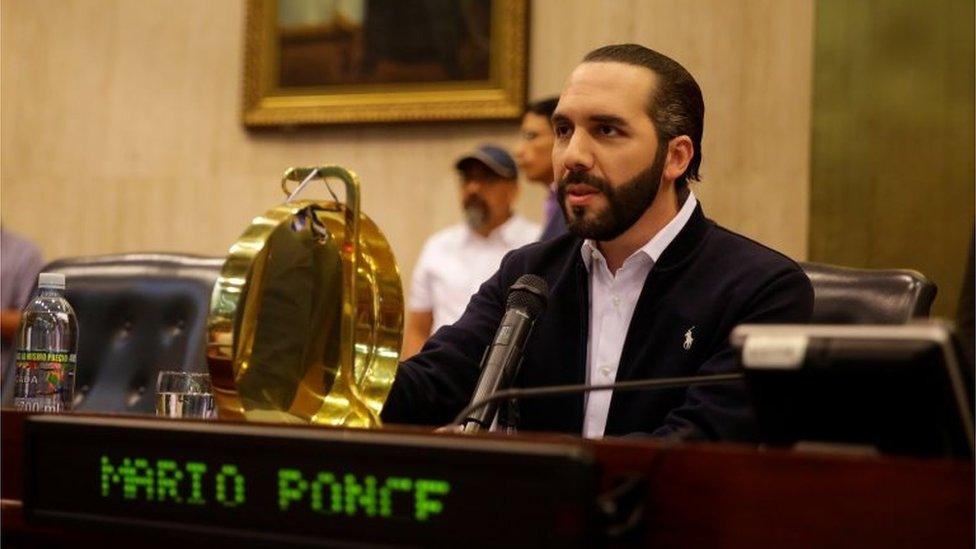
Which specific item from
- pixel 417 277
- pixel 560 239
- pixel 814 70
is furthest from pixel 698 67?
pixel 560 239

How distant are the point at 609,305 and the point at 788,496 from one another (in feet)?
4.12

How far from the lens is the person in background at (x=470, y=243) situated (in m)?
5.21

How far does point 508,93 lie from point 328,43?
89 centimetres

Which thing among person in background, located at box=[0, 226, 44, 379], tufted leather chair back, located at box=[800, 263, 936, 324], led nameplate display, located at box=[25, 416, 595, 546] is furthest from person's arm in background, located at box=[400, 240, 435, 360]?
led nameplate display, located at box=[25, 416, 595, 546]

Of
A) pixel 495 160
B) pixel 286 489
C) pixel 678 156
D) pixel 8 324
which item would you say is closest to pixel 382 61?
pixel 495 160

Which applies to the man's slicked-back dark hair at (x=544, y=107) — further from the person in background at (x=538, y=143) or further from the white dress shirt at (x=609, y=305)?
the white dress shirt at (x=609, y=305)

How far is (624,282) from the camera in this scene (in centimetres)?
238

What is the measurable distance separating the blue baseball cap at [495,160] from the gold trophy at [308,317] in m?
3.34

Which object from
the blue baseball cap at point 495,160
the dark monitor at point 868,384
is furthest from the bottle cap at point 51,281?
the blue baseball cap at point 495,160

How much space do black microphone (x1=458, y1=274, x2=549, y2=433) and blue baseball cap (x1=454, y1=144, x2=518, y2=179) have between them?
10.7ft

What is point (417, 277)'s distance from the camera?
532 centimetres

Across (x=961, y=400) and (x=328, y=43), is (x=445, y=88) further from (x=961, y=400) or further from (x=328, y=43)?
(x=961, y=400)

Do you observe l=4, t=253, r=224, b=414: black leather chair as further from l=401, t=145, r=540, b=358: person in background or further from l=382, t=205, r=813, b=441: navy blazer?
l=401, t=145, r=540, b=358: person in background

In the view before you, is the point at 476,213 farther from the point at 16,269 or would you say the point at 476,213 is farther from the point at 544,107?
the point at 16,269
